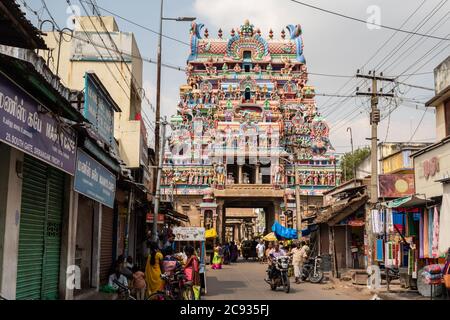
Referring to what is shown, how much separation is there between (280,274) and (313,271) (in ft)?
15.1

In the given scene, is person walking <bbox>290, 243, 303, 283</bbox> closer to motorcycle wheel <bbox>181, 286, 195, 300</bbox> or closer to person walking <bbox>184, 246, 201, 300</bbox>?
person walking <bbox>184, 246, 201, 300</bbox>

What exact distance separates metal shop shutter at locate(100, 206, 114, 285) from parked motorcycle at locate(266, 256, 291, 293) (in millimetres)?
5188

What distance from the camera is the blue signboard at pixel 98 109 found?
39.3 ft

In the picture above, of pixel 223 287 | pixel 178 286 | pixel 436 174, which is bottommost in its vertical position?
pixel 223 287

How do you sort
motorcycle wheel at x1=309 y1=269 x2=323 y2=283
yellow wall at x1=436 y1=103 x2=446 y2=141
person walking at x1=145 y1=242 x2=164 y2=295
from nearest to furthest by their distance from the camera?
person walking at x1=145 y1=242 x2=164 y2=295
yellow wall at x1=436 y1=103 x2=446 y2=141
motorcycle wheel at x1=309 y1=269 x2=323 y2=283

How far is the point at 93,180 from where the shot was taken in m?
10.8

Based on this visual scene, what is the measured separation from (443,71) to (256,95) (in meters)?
40.4

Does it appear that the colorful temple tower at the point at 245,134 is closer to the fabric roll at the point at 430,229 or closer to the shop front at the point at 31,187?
the fabric roll at the point at 430,229

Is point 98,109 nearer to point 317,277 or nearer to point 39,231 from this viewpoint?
point 39,231

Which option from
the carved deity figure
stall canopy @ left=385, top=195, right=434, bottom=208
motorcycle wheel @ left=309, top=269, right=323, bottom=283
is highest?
the carved deity figure

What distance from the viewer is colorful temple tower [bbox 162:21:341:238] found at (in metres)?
45.6

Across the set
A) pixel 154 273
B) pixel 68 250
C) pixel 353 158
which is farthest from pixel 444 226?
pixel 353 158

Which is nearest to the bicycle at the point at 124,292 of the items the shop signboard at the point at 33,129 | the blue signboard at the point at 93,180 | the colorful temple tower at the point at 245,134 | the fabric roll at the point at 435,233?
the blue signboard at the point at 93,180

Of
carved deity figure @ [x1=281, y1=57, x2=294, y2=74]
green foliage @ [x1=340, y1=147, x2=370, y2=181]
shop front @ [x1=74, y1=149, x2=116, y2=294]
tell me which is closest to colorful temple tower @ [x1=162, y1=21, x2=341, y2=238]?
carved deity figure @ [x1=281, y1=57, x2=294, y2=74]
